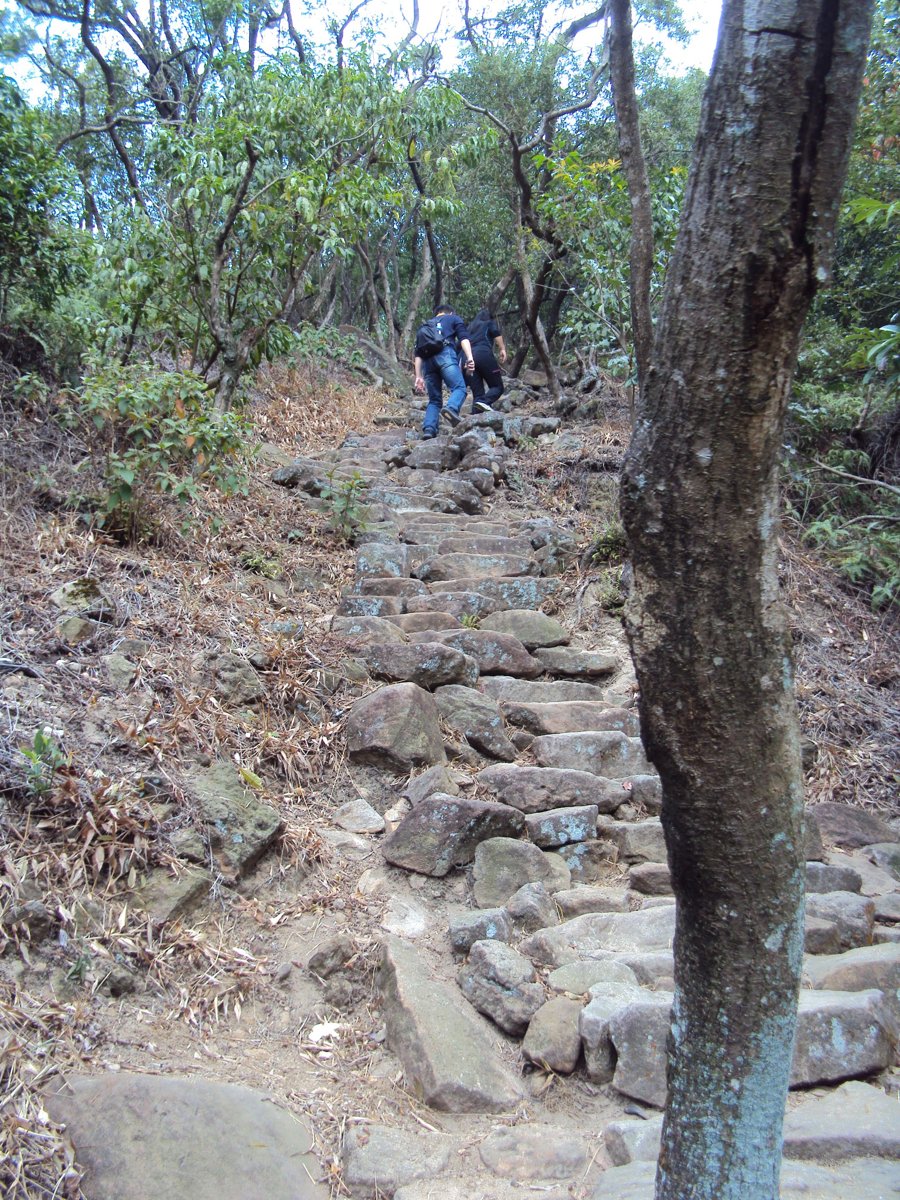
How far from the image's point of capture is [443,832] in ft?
12.6

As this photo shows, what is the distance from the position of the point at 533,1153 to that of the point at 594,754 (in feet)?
7.58

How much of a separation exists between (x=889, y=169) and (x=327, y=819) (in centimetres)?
762

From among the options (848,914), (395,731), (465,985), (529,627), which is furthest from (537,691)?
(465,985)

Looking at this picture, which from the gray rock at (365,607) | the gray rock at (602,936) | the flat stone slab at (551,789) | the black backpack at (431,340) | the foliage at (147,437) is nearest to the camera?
the gray rock at (602,936)

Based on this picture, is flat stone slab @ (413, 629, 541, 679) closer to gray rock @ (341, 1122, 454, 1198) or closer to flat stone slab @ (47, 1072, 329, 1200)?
gray rock @ (341, 1122, 454, 1198)

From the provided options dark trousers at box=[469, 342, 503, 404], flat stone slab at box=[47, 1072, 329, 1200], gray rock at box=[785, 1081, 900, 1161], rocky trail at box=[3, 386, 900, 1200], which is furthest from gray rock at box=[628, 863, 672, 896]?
dark trousers at box=[469, 342, 503, 404]

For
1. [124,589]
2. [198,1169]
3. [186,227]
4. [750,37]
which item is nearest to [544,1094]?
[198,1169]

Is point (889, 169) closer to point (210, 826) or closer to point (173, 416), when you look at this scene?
point (173, 416)

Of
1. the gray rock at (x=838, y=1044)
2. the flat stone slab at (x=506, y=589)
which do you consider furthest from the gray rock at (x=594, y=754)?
the gray rock at (x=838, y=1044)

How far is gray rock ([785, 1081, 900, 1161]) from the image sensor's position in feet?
7.70

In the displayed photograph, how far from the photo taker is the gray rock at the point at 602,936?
337cm

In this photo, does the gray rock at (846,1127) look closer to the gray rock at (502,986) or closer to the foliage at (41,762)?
the gray rock at (502,986)

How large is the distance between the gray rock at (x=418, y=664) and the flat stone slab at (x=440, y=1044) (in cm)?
200

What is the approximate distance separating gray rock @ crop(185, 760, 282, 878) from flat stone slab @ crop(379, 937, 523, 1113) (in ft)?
2.29
